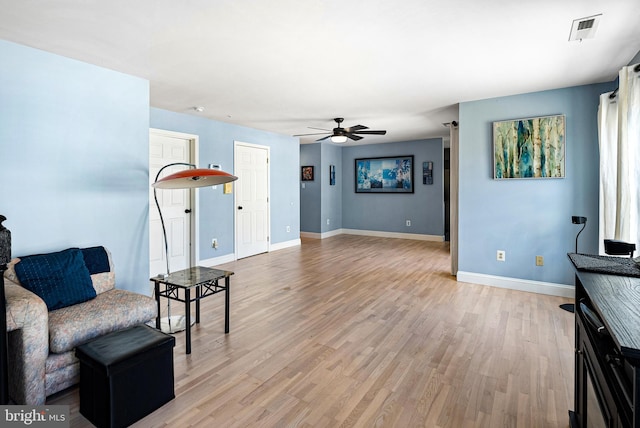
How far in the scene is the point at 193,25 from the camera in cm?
237

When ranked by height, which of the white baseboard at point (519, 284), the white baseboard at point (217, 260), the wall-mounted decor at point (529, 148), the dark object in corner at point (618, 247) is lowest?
the white baseboard at point (519, 284)

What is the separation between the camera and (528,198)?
159 inches

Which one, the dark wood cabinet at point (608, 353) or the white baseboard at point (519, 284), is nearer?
the dark wood cabinet at point (608, 353)

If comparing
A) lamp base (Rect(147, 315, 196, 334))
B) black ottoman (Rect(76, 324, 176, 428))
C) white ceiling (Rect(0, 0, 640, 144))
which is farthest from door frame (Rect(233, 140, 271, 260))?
black ottoman (Rect(76, 324, 176, 428))

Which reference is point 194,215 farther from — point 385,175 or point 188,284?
point 385,175

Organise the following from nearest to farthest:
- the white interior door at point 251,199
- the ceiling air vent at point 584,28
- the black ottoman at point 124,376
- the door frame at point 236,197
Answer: the black ottoman at point 124,376
the ceiling air vent at point 584,28
the door frame at point 236,197
the white interior door at point 251,199

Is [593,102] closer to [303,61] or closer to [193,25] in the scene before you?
[303,61]

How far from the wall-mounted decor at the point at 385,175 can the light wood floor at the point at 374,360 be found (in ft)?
14.0

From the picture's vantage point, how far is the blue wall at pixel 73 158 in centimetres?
261

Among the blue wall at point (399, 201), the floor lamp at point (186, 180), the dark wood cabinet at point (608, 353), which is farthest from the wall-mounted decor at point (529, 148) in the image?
the blue wall at point (399, 201)

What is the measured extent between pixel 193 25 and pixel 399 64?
5.79ft

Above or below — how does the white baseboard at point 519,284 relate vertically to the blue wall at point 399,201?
below

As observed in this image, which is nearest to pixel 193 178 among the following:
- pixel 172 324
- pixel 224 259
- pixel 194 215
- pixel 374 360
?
pixel 172 324

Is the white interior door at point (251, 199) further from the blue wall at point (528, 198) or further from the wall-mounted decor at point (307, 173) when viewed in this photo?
the blue wall at point (528, 198)
